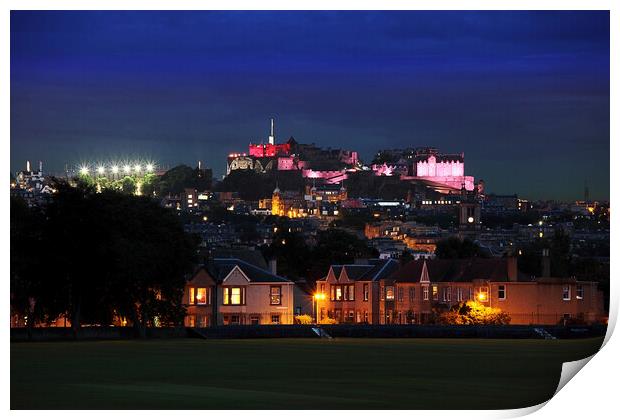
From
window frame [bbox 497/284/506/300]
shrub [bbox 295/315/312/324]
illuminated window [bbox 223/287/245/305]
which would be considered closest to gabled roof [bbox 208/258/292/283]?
illuminated window [bbox 223/287/245/305]

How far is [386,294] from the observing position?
174 ft

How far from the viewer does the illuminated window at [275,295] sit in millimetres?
50156

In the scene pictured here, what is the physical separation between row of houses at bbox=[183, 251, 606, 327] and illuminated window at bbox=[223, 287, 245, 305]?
3cm

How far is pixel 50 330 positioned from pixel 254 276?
16730 mm

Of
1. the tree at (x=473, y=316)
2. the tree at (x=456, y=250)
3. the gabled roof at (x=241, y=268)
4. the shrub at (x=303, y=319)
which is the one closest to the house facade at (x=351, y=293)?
the gabled roof at (x=241, y=268)

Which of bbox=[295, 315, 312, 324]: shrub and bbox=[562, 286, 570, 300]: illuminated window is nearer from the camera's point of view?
bbox=[295, 315, 312, 324]: shrub

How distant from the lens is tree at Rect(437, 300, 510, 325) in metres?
44.6

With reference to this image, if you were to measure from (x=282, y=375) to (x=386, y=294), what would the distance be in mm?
30783

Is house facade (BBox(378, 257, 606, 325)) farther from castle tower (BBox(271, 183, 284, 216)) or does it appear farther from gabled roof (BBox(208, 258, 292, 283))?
castle tower (BBox(271, 183, 284, 216))

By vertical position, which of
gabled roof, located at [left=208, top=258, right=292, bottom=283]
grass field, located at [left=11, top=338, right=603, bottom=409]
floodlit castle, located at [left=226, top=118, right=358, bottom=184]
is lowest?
grass field, located at [left=11, top=338, right=603, bottom=409]

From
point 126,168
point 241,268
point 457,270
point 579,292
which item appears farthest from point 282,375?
point 126,168

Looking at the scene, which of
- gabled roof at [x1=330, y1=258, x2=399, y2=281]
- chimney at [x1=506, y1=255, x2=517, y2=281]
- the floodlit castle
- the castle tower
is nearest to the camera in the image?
chimney at [x1=506, y1=255, x2=517, y2=281]

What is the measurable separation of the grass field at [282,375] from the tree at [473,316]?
43.1ft
